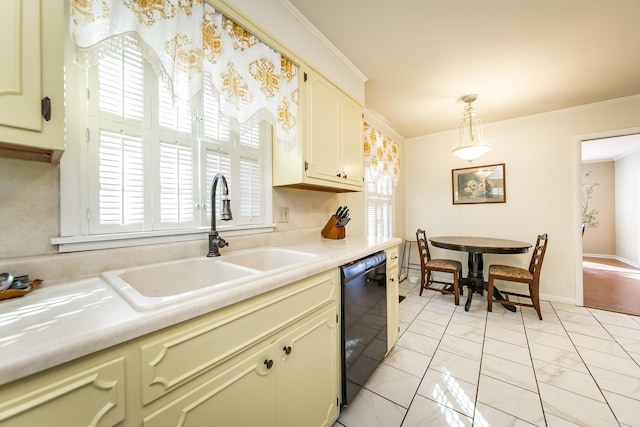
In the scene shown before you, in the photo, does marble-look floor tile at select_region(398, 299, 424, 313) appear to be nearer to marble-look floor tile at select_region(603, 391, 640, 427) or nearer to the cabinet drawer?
marble-look floor tile at select_region(603, 391, 640, 427)

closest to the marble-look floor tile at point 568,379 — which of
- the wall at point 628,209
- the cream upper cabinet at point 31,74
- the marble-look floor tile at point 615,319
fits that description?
the marble-look floor tile at point 615,319

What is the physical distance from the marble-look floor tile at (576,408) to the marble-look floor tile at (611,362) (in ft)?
1.71

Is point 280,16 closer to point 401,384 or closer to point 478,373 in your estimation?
point 401,384

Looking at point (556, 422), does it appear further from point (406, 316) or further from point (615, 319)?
point (615, 319)

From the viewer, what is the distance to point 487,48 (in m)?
1.92

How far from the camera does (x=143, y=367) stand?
599mm

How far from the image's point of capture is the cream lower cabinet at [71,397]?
17.3 inches

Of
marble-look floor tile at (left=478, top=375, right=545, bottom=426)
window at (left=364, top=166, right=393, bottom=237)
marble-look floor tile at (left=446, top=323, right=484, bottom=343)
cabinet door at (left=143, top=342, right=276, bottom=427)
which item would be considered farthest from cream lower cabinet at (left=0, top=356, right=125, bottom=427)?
window at (left=364, top=166, right=393, bottom=237)

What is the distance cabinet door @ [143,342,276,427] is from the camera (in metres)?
0.67

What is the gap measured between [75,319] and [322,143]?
1586mm

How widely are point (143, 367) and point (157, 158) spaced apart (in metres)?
0.99

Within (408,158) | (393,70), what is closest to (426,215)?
(408,158)

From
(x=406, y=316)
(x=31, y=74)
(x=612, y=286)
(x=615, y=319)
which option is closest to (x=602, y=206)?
(x=612, y=286)

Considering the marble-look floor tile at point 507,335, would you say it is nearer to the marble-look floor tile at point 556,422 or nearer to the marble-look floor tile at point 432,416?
the marble-look floor tile at point 556,422
